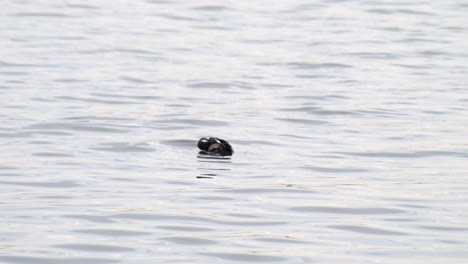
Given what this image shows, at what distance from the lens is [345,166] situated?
13172mm

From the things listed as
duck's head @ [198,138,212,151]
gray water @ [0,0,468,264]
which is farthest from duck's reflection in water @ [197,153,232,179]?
duck's head @ [198,138,212,151]

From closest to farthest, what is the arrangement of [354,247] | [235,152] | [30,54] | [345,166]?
[354,247], [345,166], [235,152], [30,54]

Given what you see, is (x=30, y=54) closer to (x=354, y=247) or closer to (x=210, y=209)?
(x=210, y=209)

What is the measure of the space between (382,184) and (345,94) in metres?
7.63

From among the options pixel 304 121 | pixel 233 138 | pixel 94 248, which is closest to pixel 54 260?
pixel 94 248

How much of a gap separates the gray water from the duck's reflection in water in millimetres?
24

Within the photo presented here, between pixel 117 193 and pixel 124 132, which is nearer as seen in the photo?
pixel 117 193

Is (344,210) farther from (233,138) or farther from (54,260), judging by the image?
(233,138)

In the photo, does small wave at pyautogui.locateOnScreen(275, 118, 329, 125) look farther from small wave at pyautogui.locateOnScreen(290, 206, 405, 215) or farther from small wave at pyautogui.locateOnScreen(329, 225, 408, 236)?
small wave at pyautogui.locateOnScreen(329, 225, 408, 236)

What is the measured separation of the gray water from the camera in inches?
374

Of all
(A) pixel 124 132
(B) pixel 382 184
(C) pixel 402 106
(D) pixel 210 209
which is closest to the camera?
(D) pixel 210 209

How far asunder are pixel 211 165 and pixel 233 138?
2156 millimetres

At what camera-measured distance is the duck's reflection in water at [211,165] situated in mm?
12523

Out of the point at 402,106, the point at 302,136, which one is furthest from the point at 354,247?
the point at 402,106
